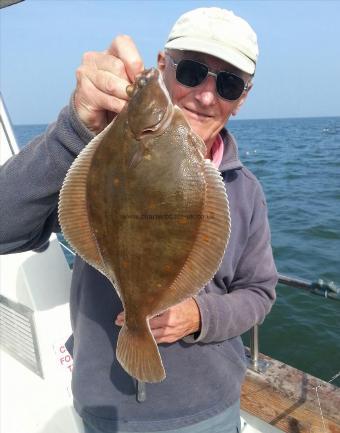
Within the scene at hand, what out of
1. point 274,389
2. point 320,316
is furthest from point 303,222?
point 274,389

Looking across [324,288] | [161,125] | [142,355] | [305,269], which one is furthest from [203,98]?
[305,269]

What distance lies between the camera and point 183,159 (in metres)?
1.43

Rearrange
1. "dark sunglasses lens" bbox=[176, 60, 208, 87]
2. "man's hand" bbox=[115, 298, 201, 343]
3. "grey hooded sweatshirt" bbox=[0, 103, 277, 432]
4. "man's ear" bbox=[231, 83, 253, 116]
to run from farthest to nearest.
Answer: "man's ear" bbox=[231, 83, 253, 116], "dark sunglasses lens" bbox=[176, 60, 208, 87], "man's hand" bbox=[115, 298, 201, 343], "grey hooded sweatshirt" bbox=[0, 103, 277, 432]

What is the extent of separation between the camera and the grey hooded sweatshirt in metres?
1.71

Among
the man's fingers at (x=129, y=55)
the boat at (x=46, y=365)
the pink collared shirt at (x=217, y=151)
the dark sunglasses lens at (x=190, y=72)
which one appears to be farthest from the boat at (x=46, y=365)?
the man's fingers at (x=129, y=55)

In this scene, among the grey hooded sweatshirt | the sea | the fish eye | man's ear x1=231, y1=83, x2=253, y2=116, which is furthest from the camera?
the sea

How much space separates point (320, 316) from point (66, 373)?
5309mm

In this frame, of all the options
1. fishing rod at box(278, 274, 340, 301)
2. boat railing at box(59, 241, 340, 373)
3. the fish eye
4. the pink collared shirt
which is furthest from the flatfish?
fishing rod at box(278, 274, 340, 301)

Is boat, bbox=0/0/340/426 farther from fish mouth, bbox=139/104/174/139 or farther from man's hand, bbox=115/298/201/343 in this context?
fish mouth, bbox=139/104/174/139

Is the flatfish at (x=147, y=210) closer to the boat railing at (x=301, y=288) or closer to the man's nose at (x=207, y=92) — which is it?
the man's nose at (x=207, y=92)

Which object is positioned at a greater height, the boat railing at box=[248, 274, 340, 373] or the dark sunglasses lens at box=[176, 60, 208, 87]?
the dark sunglasses lens at box=[176, 60, 208, 87]

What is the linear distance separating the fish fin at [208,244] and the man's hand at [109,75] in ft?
1.23

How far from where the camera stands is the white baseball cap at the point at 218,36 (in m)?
1.90

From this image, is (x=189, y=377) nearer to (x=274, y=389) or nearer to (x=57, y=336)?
(x=57, y=336)
